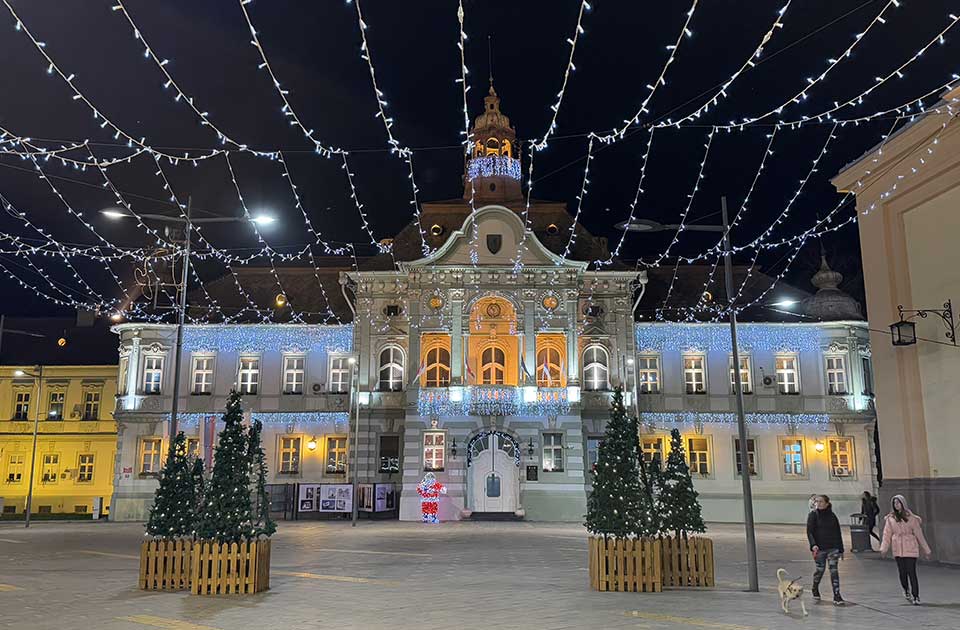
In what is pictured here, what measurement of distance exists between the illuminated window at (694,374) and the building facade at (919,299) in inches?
727

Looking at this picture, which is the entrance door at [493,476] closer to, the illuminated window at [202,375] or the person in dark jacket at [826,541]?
the illuminated window at [202,375]

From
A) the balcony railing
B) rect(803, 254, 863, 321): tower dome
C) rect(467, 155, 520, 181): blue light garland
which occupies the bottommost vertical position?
the balcony railing

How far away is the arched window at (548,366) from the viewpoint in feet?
127

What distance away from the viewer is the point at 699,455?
40.1m

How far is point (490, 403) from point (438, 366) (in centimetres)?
332

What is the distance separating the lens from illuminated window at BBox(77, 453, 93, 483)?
48031 millimetres

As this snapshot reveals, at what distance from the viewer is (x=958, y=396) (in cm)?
1967

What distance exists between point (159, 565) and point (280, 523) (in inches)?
839

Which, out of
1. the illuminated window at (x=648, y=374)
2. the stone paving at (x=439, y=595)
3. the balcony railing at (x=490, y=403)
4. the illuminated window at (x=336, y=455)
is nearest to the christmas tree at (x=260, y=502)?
the stone paving at (x=439, y=595)

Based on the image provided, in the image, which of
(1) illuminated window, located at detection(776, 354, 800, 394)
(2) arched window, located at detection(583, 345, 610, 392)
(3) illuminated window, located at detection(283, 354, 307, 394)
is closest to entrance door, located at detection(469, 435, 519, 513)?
(2) arched window, located at detection(583, 345, 610, 392)

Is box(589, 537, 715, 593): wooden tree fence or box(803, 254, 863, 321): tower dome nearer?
box(589, 537, 715, 593): wooden tree fence

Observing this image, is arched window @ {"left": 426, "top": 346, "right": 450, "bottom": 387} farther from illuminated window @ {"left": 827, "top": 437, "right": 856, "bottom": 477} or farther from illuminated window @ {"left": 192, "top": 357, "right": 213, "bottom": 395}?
illuminated window @ {"left": 827, "top": 437, "right": 856, "bottom": 477}

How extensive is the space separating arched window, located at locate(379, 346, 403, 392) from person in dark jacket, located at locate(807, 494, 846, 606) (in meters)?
28.2

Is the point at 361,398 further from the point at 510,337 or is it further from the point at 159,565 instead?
the point at 159,565
